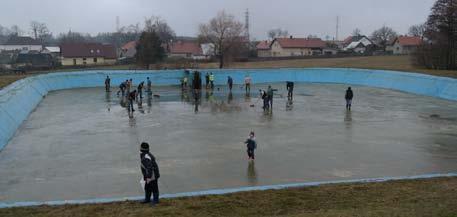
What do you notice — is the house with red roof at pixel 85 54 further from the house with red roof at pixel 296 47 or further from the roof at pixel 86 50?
the house with red roof at pixel 296 47

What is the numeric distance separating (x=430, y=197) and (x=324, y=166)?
3.85 m

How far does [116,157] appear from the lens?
47.3 ft

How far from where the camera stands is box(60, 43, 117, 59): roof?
85062 millimetres

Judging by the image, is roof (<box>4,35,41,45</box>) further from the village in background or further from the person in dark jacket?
the person in dark jacket

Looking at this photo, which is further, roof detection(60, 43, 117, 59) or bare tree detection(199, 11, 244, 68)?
roof detection(60, 43, 117, 59)

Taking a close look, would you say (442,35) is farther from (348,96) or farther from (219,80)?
(348,96)

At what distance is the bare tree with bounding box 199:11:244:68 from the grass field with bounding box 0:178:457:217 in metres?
48.7

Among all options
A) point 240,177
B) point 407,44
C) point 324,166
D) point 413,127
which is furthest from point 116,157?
point 407,44

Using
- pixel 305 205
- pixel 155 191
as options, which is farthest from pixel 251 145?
pixel 155 191

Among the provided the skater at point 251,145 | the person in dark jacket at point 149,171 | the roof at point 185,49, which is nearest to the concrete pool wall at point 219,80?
the skater at point 251,145

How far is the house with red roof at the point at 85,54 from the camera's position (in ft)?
278

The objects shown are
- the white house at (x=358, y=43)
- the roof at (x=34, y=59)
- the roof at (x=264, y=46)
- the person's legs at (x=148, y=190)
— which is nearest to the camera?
the person's legs at (x=148, y=190)

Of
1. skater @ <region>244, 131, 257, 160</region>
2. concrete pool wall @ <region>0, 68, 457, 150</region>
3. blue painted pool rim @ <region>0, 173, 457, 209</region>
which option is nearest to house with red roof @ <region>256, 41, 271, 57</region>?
concrete pool wall @ <region>0, 68, 457, 150</region>

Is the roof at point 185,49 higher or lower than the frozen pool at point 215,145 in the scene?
higher
